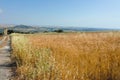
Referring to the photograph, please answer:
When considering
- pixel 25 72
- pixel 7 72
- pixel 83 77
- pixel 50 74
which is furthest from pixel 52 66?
pixel 7 72

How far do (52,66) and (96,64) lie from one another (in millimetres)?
1322

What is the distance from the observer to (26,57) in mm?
10781

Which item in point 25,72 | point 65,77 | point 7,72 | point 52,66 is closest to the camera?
point 65,77

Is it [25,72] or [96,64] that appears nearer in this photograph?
[96,64]

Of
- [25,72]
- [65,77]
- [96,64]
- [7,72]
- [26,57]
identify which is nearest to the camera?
[65,77]

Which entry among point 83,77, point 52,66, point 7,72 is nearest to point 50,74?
point 52,66

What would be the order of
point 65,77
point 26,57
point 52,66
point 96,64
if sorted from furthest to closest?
1. point 26,57
2. point 96,64
3. point 52,66
4. point 65,77

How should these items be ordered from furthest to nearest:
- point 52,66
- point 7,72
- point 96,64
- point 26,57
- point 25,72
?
point 26,57
point 7,72
point 25,72
point 96,64
point 52,66

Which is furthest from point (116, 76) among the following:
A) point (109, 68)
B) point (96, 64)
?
point (96, 64)

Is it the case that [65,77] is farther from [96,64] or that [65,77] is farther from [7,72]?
[7,72]

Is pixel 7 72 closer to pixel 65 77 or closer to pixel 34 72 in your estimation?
pixel 34 72

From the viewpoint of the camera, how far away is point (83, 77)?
296 inches

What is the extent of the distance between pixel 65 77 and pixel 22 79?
1.70 meters

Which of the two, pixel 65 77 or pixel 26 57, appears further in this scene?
pixel 26 57
